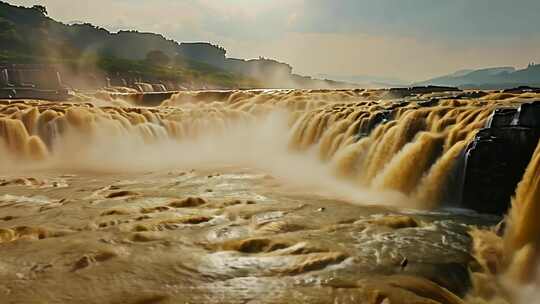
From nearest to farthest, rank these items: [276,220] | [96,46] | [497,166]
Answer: [276,220]
[497,166]
[96,46]

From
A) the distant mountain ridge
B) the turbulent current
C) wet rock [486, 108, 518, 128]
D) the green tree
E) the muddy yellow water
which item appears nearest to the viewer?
the muddy yellow water

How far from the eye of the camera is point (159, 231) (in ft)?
26.2

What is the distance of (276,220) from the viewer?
877 cm

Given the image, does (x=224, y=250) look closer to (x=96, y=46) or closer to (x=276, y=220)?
(x=276, y=220)

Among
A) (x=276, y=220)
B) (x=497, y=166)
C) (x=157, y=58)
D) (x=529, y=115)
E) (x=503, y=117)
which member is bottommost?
(x=276, y=220)

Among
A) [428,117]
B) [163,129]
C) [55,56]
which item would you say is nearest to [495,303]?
[428,117]

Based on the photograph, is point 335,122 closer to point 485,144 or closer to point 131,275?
point 485,144

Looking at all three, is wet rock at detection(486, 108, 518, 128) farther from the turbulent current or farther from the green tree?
the green tree

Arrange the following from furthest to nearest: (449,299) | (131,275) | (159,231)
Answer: (159,231) → (131,275) → (449,299)

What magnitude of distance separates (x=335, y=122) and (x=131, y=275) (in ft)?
43.3

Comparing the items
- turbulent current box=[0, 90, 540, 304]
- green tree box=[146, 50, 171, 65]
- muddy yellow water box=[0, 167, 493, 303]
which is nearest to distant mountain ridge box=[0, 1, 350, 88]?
green tree box=[146, 50, 171, 65]

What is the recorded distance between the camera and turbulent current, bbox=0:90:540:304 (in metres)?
5.74

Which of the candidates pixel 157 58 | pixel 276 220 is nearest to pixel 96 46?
pixel 157 58

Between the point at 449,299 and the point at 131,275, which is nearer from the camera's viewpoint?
the point at 449,299
